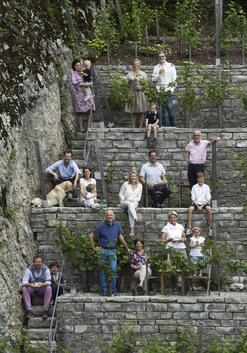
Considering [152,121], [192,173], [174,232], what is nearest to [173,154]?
[152,121]

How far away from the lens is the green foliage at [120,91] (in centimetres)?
1789

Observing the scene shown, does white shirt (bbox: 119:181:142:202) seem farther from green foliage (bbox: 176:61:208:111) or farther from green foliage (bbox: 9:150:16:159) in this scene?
green foliage (bbox: 176:61:208:111)

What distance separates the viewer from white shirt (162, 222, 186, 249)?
14883 millimetres

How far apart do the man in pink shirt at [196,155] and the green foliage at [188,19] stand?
4.17 m

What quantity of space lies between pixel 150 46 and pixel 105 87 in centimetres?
199

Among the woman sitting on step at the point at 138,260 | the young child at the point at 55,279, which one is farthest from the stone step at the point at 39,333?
the woman sitting on step at the point at 138,260

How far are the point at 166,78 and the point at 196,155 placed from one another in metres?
2.23

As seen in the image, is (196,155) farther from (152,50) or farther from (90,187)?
(152,50)

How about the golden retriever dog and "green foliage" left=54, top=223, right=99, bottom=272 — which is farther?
the golden retriever dog

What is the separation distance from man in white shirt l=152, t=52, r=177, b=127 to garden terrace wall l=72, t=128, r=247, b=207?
2.00ft

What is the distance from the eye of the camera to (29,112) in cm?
1641

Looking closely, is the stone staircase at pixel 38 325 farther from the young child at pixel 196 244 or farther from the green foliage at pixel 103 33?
the green foliage at pixel 103 33

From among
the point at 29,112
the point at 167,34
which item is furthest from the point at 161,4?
the point at 29,112

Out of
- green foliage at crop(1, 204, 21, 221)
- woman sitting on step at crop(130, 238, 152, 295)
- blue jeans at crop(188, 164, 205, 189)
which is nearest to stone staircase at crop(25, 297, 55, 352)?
green foliage at crop(1, 204, 21, 221)
